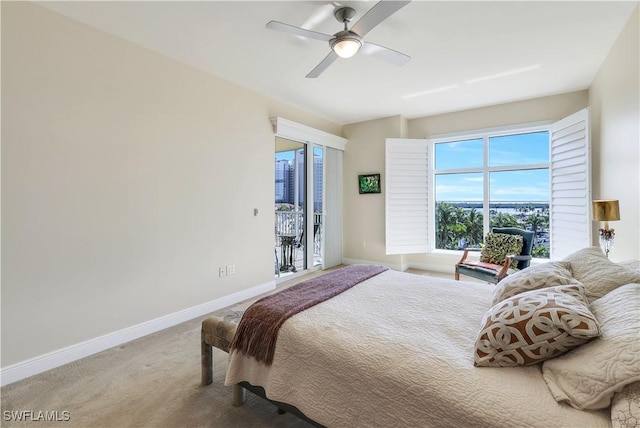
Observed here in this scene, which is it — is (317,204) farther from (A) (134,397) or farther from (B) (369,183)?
(A) (134,397)

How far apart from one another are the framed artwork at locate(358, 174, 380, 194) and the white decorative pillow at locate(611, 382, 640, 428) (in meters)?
4.37

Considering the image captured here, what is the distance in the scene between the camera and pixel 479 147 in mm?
4684

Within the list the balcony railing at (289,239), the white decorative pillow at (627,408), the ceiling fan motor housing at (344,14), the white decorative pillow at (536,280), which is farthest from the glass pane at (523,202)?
the white decorative pillow at (627,408)

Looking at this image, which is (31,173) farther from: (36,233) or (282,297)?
(282,297)

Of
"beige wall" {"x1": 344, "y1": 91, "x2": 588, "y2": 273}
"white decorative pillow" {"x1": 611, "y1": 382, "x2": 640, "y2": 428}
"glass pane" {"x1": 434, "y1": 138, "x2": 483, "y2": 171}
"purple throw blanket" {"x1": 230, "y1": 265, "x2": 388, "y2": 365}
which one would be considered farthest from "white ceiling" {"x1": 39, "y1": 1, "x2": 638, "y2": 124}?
"white decorative pillow" {"x1": 611, "y1": 382, "x2": 640, "y2": 428}

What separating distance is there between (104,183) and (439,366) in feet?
9.05

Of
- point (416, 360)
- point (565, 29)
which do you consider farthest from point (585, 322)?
point (565, 29)

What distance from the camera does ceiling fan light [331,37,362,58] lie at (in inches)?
83.0

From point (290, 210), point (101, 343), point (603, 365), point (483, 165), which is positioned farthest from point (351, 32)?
point (483, 165)

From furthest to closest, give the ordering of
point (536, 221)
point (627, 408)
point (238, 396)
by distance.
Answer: point (536, 221), point (238, 396), point (627, 408)

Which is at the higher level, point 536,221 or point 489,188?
point 489,188

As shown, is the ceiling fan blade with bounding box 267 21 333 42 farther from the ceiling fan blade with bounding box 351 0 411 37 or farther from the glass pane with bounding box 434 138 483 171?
the glass pane with bounding box 434 138 483 171

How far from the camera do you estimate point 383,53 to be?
2.36 meters

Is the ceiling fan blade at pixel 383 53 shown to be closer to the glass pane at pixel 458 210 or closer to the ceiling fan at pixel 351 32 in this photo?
the ceiling fan at pixel 351 32
